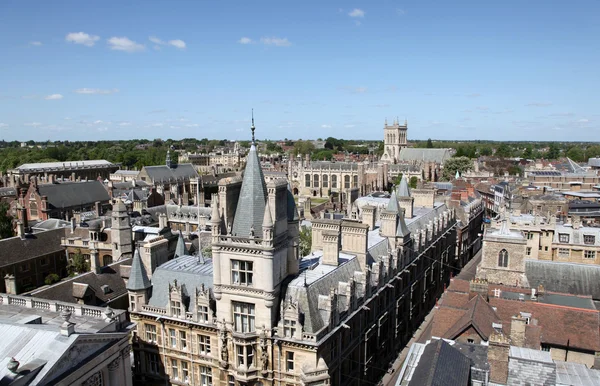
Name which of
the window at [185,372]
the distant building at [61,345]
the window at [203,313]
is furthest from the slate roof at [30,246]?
the window at [203,313]

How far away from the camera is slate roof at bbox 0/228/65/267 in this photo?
50497 millimetres

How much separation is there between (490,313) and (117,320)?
24.6 metres

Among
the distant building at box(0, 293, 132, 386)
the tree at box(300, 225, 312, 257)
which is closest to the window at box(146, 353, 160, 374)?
the distant building at box(0, 293, 132, 386)

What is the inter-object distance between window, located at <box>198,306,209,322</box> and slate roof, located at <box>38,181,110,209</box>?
6195 centimetres

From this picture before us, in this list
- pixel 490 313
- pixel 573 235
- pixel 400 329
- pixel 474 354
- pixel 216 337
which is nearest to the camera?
pixel 474 354

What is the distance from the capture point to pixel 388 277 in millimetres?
37375

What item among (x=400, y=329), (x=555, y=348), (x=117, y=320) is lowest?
(x=400, y=329)

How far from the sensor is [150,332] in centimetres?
3125

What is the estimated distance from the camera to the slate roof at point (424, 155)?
170 meters

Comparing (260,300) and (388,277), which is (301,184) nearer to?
(388,277)

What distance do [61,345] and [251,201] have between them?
12.7 metres

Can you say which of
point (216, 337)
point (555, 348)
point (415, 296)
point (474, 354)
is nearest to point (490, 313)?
point (555, 348)

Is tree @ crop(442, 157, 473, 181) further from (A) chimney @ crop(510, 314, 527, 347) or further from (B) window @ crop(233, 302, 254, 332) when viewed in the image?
(B) window @ crop(233, 302, 254, 332)

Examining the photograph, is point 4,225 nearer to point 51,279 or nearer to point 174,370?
point 51,279
